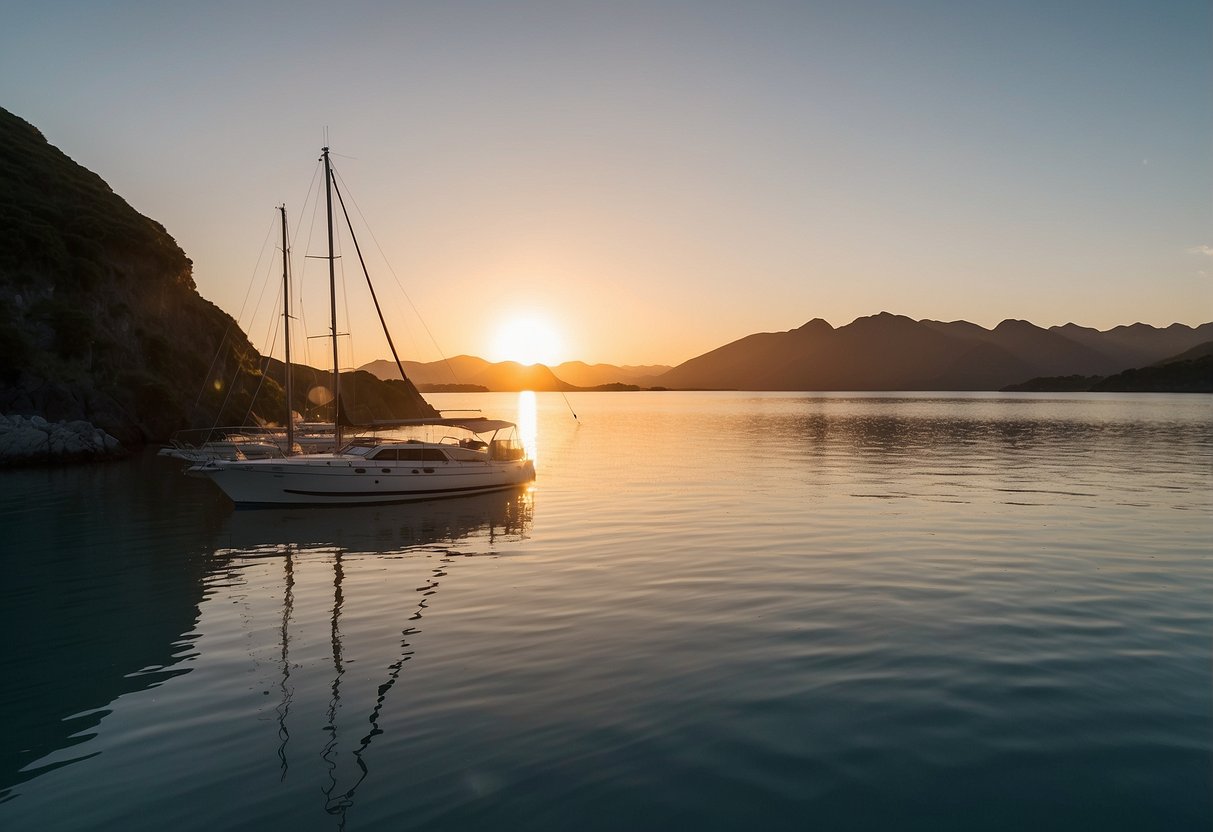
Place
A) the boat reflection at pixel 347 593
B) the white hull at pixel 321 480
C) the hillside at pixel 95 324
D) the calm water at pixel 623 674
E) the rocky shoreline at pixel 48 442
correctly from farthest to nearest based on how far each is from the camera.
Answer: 1. the hillside at pixel 95 324
2. the rocky shoreline at pixel 48 442
3. the white hull at pixel 321 480
4. the boat reflection at pixel 347 593
5. the calm water at pixel 623 674

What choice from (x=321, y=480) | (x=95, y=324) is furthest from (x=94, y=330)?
(x=321, y=480)

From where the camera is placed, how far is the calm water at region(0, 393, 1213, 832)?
8508mm

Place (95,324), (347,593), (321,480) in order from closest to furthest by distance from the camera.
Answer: (347,593) < (321,480) < (95,324)

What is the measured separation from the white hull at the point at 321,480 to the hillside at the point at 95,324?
2578 centimetres

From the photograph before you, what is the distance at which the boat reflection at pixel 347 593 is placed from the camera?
33.2 feet

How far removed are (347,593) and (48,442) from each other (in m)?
49.7

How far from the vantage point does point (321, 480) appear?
3434cm

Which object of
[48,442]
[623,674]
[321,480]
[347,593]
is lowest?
[347,593]

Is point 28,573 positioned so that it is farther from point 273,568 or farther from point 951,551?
point 951,551

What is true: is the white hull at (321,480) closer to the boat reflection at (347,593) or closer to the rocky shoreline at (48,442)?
the boat reflection at (347,593)

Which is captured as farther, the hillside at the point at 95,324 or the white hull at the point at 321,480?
the hillside at the point at 95,324

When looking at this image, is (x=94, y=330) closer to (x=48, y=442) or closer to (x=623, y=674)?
(x=48, y=442)

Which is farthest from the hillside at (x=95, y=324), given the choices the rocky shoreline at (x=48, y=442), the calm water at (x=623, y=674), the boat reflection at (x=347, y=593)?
the calm water at (x=623, y=674)

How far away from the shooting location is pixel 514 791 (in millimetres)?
8641
